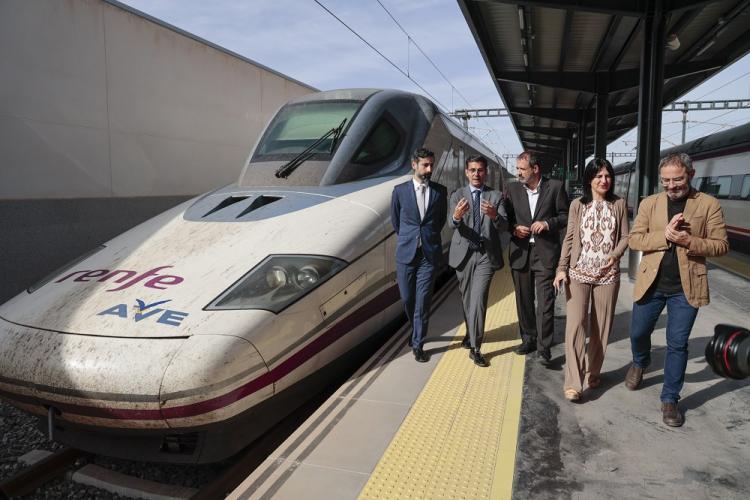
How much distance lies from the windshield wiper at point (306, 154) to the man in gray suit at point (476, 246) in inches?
55.0

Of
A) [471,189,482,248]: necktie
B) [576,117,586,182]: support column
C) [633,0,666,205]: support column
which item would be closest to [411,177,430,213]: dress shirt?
[471,189,482,248]: necktie

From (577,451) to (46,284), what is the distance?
11.4 feet

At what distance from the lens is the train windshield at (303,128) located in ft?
15.7

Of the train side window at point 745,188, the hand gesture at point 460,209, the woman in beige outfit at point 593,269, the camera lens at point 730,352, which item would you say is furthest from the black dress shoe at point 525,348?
the train side window at point 745,188

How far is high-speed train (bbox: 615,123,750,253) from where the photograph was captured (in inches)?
411

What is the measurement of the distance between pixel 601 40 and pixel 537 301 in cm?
934

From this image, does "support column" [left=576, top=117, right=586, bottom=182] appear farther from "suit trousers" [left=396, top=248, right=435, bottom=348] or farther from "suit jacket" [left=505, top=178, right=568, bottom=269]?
"suit trousers" [left=396, top=248, right=435, bottom=348]

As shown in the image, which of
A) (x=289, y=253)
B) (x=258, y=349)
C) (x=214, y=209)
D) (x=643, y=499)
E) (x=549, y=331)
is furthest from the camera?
(x=214, y=209)

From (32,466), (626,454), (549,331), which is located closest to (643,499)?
(626,454)

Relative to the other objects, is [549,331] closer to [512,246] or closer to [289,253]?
[512,246]

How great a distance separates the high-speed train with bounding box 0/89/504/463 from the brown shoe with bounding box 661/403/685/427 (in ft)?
6.39

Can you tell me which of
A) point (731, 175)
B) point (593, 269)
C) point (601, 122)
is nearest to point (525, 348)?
point (593, 269)

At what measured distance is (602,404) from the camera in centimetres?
317

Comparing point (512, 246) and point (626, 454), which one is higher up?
point (512, 246)
